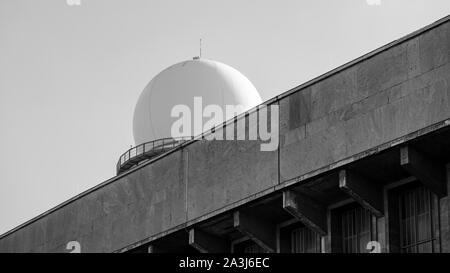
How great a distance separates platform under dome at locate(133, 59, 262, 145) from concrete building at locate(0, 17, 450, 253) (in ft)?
36.6

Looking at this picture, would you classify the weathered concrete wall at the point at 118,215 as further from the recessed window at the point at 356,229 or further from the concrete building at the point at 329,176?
the recessed window at the point at 356,229

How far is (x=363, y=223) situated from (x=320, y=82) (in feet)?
11.2

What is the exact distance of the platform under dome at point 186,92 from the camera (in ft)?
184

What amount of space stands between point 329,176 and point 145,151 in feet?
65.2

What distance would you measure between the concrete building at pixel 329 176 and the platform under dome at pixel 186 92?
1114 centimetres

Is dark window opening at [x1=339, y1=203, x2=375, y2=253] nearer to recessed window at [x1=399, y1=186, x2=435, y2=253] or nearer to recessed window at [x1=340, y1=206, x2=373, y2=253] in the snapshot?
recessed window at [x1=340, y1=206, x2=373, y2=253]

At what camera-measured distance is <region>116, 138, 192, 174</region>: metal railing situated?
185ft

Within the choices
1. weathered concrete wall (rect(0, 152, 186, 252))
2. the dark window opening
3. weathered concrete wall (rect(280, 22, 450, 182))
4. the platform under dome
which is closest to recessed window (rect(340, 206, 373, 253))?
the dark window opening

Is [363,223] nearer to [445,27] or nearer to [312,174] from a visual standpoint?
[312,174]

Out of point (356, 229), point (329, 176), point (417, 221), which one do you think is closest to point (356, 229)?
point (356, 229)

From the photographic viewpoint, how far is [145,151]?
188 feet

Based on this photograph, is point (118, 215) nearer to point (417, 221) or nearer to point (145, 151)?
point (417, 221)

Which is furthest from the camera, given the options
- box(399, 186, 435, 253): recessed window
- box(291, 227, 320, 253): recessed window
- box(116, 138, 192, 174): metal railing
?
box(116, 138, 192, 174): metal railing
